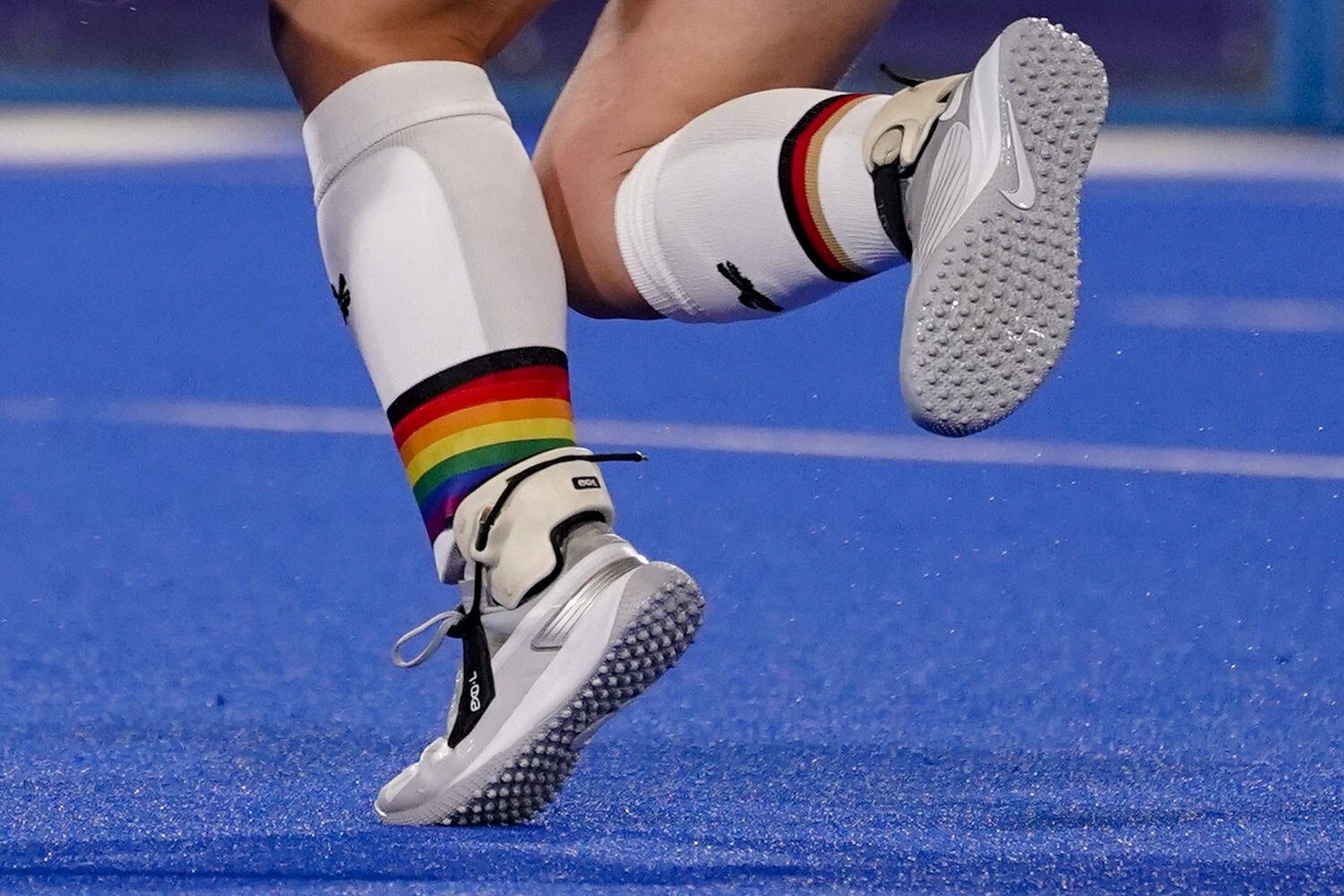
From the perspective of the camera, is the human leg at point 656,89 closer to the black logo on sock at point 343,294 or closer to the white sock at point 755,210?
the white sock at point 755,210

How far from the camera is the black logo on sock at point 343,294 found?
171cm

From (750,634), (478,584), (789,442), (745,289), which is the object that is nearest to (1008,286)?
(745,289)

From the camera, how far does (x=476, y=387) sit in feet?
5.43

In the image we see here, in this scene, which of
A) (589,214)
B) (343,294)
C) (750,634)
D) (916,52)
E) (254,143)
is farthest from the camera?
(916,52)

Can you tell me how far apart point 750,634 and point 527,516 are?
718mm

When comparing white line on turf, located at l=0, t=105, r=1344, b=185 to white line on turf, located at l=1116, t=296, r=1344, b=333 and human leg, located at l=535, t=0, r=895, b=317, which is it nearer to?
white line on turf, located at l=1116, t=296, r=1344, b=333

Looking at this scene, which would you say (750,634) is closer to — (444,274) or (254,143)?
(444,274)

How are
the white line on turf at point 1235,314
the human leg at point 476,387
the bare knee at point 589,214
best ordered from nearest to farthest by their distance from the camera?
the human leg at point 476,387
the bare knee at point 589,214
the white line on turf at point 1235,314

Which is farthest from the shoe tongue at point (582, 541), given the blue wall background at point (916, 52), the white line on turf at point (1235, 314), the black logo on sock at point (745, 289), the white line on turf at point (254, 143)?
the blue wall background at point (916, 52)

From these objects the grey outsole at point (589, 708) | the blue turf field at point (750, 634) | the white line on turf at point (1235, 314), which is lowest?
the white line on turf at point (1235, 314)

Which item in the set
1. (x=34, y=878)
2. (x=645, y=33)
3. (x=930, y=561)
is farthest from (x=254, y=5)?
(x=34, y=878)

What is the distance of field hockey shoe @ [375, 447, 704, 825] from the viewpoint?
157cm

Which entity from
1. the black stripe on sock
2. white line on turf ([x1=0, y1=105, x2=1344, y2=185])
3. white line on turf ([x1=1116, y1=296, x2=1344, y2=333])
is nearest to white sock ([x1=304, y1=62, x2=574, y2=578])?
the black stripe on sock

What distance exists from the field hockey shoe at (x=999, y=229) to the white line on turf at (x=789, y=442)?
1609 mm
